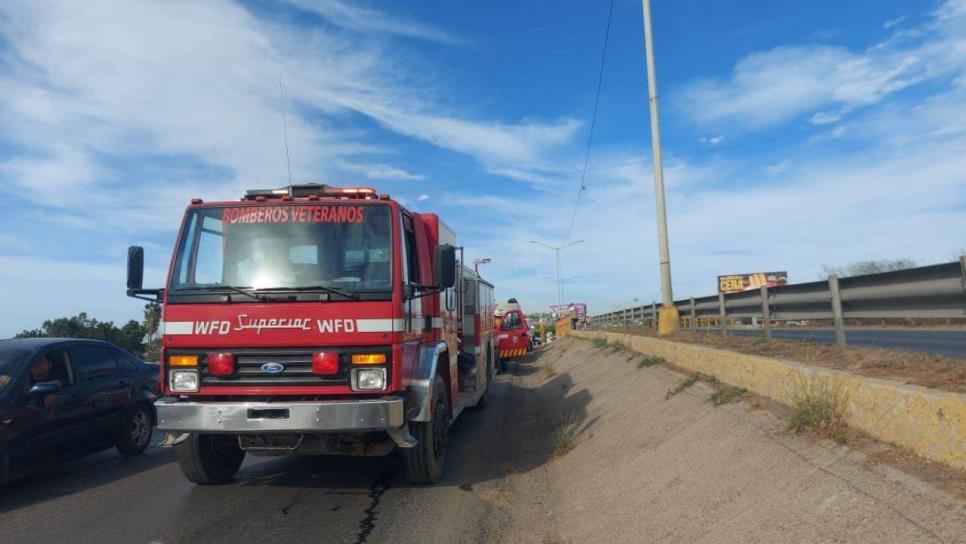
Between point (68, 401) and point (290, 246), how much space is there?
335 cm

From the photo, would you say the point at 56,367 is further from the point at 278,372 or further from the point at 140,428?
the point at 278,372

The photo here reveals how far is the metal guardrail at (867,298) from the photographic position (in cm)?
579

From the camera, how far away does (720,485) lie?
448 centimetres

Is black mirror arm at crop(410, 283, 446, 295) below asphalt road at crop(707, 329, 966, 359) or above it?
above

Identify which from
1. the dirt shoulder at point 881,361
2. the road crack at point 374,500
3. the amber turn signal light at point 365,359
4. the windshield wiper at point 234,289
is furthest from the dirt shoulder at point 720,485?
the windshield wiper at point 234,289

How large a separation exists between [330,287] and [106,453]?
5.38 m

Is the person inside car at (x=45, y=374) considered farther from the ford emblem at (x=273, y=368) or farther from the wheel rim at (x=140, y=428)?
the ford emblem at (x=273, y=368)

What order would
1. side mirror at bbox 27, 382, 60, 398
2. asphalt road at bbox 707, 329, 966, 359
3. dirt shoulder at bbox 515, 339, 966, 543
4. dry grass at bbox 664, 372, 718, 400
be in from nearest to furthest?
dirt shoulder at bbox 515, 339, 966, 543, side mirror at bbox 27, 382, 60, 398, dry grass at bbox 664, 372, 718, 400, asphalt road at bbox 707, 329, 966, 359

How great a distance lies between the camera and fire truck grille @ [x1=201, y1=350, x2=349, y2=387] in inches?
219

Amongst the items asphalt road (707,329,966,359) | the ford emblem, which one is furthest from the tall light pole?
the ford emblem

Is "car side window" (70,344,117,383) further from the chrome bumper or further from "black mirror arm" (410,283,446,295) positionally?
"black mirror arm" (410,283,446,295)

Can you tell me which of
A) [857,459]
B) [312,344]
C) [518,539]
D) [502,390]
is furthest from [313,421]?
[502,390]

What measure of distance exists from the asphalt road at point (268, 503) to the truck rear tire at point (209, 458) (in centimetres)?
15

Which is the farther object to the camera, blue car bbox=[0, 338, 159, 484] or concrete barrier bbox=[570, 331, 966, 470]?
blue car bbox=[0, 338, 159, 484]
